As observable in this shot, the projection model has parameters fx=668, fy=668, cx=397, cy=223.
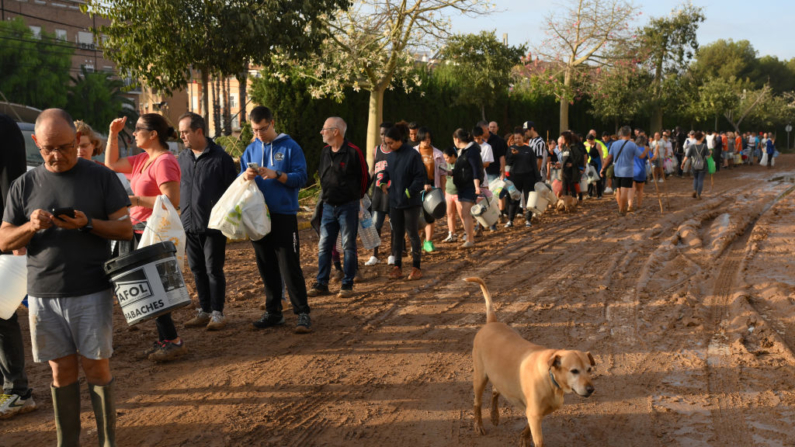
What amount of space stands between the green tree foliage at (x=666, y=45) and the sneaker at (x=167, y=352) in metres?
36.0

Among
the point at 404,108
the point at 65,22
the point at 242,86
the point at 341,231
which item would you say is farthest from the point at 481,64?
the point at 65,22

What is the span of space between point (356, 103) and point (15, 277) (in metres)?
17.1

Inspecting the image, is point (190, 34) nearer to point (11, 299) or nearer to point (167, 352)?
point (167, 352)

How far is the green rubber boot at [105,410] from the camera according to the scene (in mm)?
3738

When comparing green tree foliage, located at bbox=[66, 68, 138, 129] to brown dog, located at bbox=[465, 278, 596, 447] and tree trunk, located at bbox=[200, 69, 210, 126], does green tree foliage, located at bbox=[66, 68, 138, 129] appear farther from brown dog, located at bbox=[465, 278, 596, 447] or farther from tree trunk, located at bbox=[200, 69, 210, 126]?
brown dog, located at bbox=[465, 278, 596, 447]

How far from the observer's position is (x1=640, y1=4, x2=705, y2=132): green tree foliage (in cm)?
3762

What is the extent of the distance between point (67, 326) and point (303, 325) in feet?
9.82

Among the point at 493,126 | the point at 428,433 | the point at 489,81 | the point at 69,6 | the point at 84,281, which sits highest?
the point at 69,6

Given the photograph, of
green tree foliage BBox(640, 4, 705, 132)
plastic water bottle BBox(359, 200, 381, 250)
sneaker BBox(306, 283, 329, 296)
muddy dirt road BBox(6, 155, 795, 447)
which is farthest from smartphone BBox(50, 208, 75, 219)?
green tree foliage BBox(640, 4, 705, 132)

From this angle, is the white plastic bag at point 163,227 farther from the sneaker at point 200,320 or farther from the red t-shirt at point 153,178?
the sneaker at point 200,320

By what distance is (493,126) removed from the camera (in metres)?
13.6

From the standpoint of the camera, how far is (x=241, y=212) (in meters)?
5.89

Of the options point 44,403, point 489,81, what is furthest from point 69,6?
point 44,403

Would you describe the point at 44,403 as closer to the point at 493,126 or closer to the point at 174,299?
the point at 174,299
